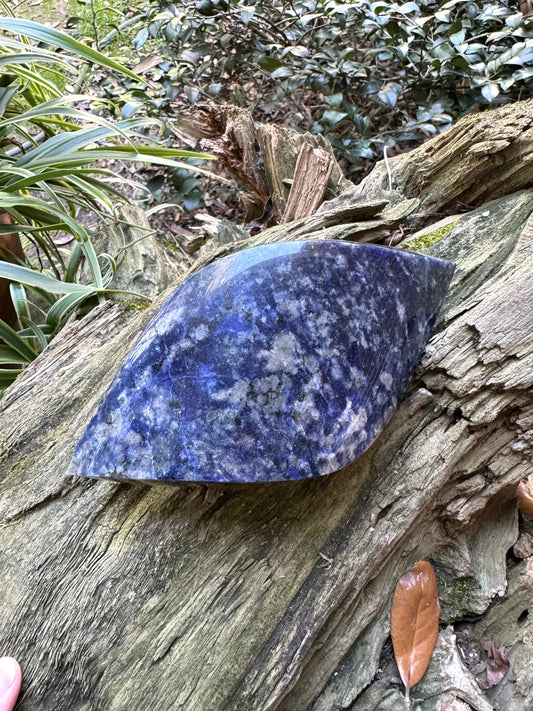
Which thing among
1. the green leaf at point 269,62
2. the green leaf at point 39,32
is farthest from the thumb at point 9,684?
the green leaf at point 269,62

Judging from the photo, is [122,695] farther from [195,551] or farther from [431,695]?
[431,695]

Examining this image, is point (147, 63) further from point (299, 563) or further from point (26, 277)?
point (299, 563)

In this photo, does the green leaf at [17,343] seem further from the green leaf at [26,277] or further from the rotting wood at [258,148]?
the rotting wood at [258,148]

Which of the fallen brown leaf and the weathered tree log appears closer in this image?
the weathered tree log

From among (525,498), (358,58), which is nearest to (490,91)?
(358,58)

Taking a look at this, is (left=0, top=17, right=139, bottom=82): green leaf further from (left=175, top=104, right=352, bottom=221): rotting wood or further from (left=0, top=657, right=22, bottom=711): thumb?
(left=0, top=657, right=22, bottom=711): thumb

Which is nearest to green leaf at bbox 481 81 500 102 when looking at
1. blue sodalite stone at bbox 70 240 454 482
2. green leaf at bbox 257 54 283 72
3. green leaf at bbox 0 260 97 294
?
green leaf at bbox 257 54 283 72
